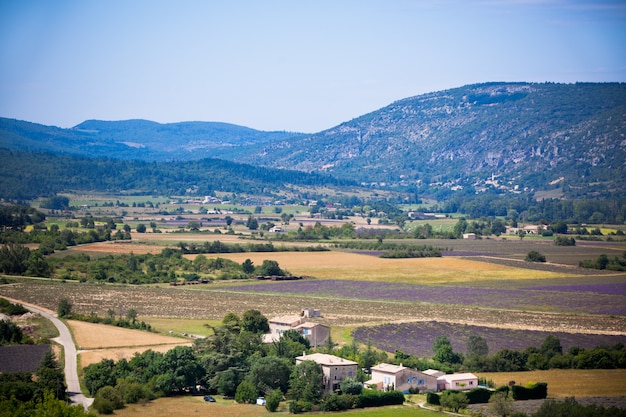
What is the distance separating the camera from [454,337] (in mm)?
49906

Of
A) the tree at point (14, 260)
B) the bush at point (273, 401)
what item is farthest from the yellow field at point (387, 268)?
the bush at point (273, 401)

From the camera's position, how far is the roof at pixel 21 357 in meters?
40.1

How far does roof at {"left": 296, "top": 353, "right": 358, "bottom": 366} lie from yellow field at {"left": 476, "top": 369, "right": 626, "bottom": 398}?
6.13 metres

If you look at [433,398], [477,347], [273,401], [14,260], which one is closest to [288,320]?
[477,347]

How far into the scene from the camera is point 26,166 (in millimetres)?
192000

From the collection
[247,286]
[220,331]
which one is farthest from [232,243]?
[220,331]

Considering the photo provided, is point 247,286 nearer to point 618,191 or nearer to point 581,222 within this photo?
point 581,222

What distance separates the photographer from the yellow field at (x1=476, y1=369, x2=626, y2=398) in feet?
127

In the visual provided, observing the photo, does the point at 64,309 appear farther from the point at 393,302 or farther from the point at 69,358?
the point at 393,302

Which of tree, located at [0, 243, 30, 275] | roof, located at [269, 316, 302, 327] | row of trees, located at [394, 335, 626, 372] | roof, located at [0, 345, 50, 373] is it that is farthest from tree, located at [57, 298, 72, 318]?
tree, located at [0, 243, 30, 275]

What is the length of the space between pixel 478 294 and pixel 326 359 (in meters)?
29.3

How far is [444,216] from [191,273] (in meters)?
86.4

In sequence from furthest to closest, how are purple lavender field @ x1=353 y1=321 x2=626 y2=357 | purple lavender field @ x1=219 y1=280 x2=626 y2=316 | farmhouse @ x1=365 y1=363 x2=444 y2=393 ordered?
purple lavender field @ x1=219 y1=280 x2=626 y2=316, purple lavender field @ x1=353 y1=321 x2=626 y2=357, farmhouse @ x1=365 y1=363 x2=444 y2=393

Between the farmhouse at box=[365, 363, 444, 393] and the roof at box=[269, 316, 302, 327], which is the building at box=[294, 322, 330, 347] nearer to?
the roof at box=[269, 316, 302, 327]
